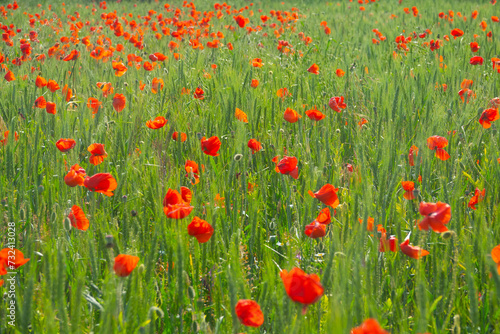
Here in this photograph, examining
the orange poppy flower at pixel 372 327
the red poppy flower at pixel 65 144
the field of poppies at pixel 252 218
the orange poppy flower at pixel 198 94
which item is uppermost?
the orange poppy flower at pixel 372 327

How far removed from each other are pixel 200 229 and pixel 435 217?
0.47 m

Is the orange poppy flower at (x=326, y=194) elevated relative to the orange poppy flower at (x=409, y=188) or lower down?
elevated

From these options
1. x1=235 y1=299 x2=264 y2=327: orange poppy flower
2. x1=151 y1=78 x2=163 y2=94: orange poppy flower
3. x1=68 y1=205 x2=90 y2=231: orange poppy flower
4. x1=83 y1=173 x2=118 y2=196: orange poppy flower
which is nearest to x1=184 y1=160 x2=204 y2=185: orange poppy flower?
x1=83 y1=173 x2=118 y2=196: orange poppy flower

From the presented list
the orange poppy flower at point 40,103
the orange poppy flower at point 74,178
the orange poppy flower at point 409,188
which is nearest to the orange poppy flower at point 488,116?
the orange poppy flower at point 409,188

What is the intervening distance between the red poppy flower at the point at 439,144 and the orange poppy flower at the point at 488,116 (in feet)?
1.04

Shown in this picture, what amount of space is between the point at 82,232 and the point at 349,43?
368cm

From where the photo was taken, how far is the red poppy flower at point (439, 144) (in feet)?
4.27

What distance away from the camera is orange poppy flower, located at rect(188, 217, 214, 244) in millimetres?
920

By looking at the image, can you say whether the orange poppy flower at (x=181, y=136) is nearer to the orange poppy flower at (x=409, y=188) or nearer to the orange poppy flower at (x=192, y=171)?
the orange poppy flower at (x=192, y=171)

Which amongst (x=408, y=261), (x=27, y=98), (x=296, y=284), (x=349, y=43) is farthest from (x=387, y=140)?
(x=349, y=43)

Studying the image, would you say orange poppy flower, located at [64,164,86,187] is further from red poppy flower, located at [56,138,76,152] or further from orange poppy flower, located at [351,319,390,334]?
orange poppy flower, located at [351,319,390,334]

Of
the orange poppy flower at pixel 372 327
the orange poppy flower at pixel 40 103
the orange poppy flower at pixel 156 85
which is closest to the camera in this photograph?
the orange poppy flower at pixel 372 327

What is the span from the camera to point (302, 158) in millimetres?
1636

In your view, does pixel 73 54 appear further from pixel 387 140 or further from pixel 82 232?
pixel 387 140
